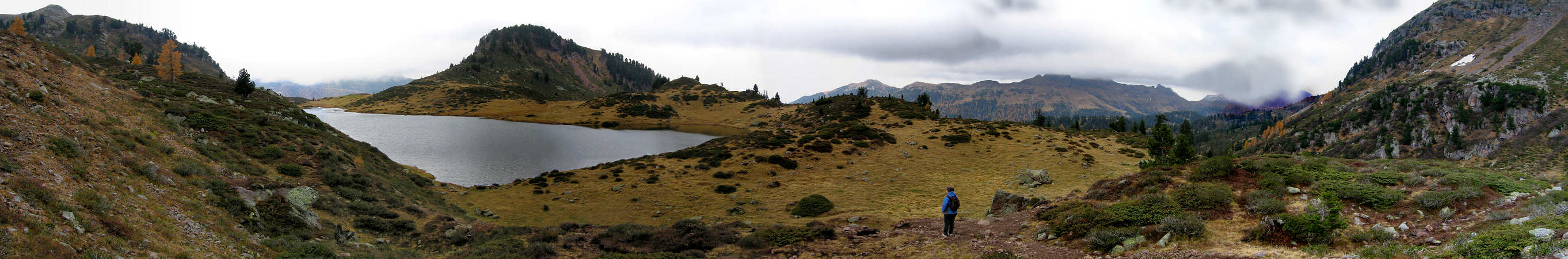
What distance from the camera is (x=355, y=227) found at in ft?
58.7

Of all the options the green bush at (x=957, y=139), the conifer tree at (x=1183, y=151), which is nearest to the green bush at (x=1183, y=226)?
the conifer tree at (x=1183, y=151)

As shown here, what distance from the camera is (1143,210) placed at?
579 inches

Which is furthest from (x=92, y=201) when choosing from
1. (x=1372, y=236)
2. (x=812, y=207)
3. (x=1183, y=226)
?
(x=1372, y=236)

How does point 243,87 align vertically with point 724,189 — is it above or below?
above

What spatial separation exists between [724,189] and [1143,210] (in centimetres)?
2148

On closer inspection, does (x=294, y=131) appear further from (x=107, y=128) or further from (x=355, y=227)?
(x=355, y=227)

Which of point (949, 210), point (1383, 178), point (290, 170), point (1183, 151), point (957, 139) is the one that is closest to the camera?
point (1383, 178)

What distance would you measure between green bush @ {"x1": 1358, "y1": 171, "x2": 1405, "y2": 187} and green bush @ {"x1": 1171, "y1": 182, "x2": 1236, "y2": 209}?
2.96 meters

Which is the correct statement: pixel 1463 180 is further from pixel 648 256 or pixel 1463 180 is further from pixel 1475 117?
pixel 1475 117

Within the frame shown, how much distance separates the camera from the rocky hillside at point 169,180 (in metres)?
10.0

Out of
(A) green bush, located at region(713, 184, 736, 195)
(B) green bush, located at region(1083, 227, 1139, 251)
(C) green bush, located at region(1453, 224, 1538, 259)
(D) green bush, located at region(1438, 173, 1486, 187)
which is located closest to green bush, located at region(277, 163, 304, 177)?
(A) green bush, located at region(713, 184, 736, 195)

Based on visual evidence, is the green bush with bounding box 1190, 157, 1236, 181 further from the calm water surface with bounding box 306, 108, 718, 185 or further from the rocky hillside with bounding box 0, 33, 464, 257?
the calm water surface with bounding box 306, 108, 718, 185

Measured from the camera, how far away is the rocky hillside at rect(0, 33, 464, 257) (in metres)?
10.0

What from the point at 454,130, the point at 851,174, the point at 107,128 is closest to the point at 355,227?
the point at 107,128
